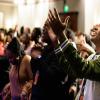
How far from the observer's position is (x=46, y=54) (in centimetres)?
341

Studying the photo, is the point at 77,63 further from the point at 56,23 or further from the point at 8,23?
the point at 8,23

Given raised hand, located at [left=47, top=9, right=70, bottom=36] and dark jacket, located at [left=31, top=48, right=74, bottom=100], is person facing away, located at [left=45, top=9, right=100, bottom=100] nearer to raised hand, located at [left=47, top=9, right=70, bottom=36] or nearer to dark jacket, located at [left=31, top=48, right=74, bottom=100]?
raised hand, located at [left=47, top=9, right=70, bottom=36]

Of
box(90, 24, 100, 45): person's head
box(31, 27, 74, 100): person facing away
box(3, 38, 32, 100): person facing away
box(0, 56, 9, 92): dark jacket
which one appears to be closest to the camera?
box(90, 24, 100, 45): person's head

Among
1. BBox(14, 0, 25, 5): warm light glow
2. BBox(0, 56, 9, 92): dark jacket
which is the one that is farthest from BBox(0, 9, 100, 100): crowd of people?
BBox(14, 0, 25, 5): warm light glow

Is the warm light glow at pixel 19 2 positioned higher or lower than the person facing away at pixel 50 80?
higher

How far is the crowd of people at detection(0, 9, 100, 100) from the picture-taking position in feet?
7.51

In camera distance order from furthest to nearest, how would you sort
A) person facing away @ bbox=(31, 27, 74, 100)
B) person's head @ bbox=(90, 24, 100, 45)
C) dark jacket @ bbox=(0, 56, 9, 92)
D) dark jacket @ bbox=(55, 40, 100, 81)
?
dark jacket @ bbox=(0, 56, 9, 92), person facing away @ bbox=(31, 27, 74, 100), person's head @ bbox=(90, 24, 100, 45), dark jacket @ bbox=(55, 40, 100, 81)

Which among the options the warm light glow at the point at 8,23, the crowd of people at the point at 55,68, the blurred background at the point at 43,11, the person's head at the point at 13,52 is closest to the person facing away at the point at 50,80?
the crowd of people at the point at 55,68

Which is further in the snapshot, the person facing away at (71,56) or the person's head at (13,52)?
the person's head at (13,52)

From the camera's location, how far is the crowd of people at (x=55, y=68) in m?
2.29

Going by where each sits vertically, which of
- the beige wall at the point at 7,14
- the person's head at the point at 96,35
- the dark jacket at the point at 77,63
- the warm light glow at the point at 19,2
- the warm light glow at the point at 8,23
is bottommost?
the warm light glow at the point at 8,23

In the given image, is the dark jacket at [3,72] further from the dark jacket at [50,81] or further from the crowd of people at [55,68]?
the dark jacket at [50,81]

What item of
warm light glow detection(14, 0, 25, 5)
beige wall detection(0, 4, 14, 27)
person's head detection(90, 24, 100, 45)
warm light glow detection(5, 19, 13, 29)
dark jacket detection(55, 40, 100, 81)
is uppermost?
warm light glow detection(14, 0, 25, 5)

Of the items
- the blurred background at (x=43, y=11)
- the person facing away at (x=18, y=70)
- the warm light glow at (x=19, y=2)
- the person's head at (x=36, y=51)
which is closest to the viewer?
the person facing away at (x=18, y=70)
